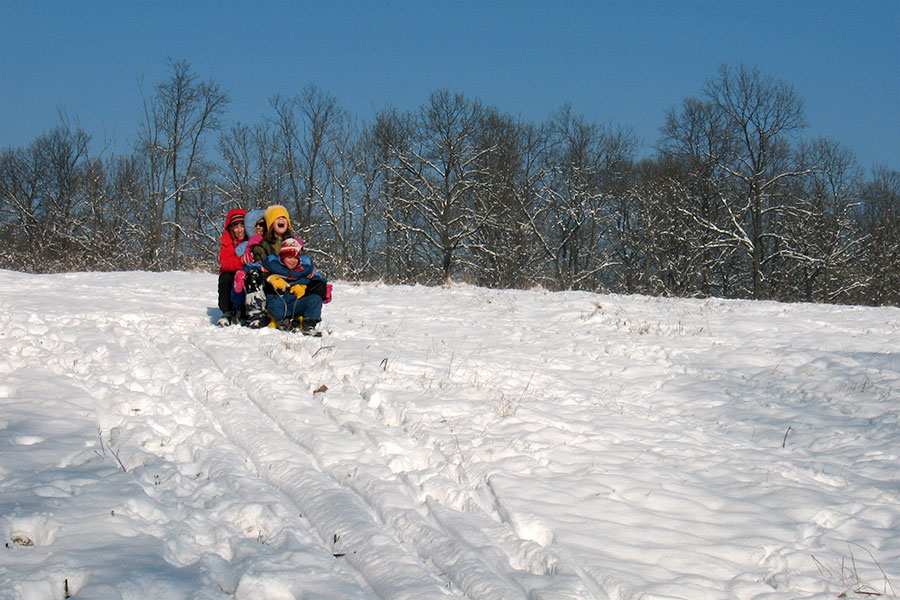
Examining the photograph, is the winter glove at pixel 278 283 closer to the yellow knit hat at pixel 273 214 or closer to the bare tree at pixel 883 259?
the yellow knit hat at pixel 273 214

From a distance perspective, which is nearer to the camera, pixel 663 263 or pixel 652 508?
pixel 652 508

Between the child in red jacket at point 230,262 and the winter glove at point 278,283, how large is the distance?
0.88m

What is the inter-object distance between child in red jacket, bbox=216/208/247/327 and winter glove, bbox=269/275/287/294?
88cm

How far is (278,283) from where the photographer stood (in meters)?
9.55

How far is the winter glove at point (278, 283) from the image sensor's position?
955 cm

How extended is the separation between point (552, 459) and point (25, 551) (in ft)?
11.3

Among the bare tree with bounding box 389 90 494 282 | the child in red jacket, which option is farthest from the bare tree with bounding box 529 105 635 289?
the child in red jacket

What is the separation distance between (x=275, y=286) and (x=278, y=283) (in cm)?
6

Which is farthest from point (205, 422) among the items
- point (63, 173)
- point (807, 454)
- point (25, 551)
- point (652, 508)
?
point (63, 173)

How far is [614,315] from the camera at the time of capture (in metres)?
12.2

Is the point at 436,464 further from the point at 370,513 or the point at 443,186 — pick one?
the point at 443,186

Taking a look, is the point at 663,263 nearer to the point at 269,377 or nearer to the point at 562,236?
the point at 562,236

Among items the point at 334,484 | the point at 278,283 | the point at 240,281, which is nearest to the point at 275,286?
the point at 278,283

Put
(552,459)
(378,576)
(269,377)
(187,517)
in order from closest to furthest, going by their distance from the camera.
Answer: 1. (378,576)
2. (187,517)
3. (552,459)
4. (269,377)
